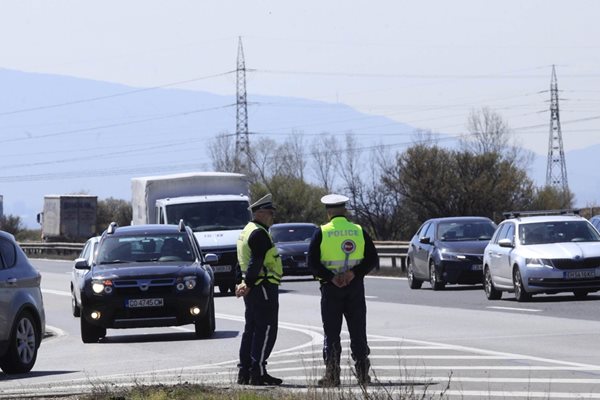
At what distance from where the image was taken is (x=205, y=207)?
3688 centimetres

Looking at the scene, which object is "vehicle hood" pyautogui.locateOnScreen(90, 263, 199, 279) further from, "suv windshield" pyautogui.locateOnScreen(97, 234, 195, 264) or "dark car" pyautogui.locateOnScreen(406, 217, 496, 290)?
"dark car" pyautogui.locateOnScreen(406, 217, 496, 290)

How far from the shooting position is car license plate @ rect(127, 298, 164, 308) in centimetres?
2092

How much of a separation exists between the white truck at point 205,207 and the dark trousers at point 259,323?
2069 centimetres

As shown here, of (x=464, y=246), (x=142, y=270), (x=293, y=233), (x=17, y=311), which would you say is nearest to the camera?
(x=17, y=311)

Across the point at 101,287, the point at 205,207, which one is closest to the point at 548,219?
the point at 205,207

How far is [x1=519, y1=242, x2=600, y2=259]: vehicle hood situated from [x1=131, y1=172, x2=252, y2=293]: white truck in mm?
8942

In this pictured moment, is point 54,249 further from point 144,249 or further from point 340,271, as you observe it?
point 340,271

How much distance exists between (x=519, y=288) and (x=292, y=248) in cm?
1567

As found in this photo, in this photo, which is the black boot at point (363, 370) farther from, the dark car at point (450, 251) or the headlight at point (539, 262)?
the dark car at point (450, 251)

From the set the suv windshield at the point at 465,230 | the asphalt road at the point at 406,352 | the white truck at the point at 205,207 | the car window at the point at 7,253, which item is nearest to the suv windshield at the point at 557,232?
the asphalt road at the point at 406,352

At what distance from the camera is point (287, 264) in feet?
141

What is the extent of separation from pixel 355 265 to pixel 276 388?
131cm

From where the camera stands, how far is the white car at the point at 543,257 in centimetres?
2716

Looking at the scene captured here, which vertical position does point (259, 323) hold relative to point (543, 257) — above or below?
below
